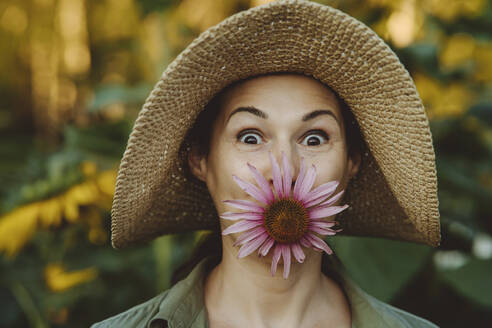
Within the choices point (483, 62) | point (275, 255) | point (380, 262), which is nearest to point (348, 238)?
point (380, 262)

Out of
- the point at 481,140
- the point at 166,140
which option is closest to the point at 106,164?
the point at 166,140

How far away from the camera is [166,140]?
129 centimetres

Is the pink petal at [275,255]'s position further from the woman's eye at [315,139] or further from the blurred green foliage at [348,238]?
the blurred green foliage at [348,238]

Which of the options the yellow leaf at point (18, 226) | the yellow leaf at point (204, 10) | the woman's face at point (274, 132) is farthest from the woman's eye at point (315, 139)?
the yellow leaf at point (204, 10)

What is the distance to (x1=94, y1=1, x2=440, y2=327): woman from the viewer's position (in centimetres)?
120

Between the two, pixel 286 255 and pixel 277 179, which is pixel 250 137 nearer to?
pixel 277 179

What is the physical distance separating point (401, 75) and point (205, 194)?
613 mm

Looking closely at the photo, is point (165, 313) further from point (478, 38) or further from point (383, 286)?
point (478, 38)

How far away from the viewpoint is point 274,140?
1214 mm

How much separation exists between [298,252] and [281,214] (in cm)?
8

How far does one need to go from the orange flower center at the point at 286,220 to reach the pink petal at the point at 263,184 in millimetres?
16

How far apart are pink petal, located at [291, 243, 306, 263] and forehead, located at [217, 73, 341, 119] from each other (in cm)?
31

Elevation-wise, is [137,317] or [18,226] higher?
[137,317]

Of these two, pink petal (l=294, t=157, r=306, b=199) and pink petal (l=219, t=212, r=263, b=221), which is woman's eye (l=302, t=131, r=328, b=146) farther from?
pink petal (l=219, t=212, r=263, b=221)
